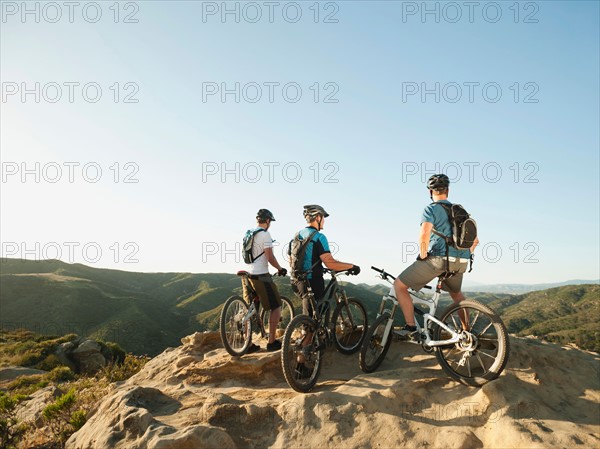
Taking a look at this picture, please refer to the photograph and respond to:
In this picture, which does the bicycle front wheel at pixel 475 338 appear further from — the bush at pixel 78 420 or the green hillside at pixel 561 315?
the green hillside at pixel 561 315

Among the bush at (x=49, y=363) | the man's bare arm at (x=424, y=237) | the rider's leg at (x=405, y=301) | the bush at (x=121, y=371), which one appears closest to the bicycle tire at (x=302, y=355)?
the rider's leg at (x=405, y=301)

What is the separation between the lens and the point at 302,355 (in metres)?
6.61

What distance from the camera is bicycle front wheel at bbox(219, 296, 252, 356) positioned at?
27.6 ft

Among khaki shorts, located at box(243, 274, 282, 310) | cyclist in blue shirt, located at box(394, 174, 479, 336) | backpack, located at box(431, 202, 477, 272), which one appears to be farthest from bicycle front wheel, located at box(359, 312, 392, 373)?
khaki shorts, located at box(243, 274, 282, 310)

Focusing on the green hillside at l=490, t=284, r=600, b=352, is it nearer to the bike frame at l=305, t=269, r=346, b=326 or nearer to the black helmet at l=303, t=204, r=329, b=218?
the bike frame at l=305, t=269, r=346, b=326

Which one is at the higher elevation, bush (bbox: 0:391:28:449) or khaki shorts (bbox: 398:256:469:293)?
khaki shorts (bbox: 398:256:469:293)

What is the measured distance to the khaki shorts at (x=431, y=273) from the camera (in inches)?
247

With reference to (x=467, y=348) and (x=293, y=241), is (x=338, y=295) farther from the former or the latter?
(x=467, y=348)

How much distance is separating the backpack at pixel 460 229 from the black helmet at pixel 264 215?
3.88 metres

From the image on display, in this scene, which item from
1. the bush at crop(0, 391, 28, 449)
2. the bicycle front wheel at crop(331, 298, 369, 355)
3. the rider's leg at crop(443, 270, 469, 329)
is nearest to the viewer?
the rider's leg at crop(443, 270, 469, 329)

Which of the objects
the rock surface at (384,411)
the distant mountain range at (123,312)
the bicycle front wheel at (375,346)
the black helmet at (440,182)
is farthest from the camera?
the distant mountain range at (123,312)

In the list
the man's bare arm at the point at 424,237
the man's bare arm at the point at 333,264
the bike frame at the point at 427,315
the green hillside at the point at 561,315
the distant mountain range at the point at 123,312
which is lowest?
the green hillside at the point at 561,315

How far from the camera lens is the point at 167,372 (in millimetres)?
8938

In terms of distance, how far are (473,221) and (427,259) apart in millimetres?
987
